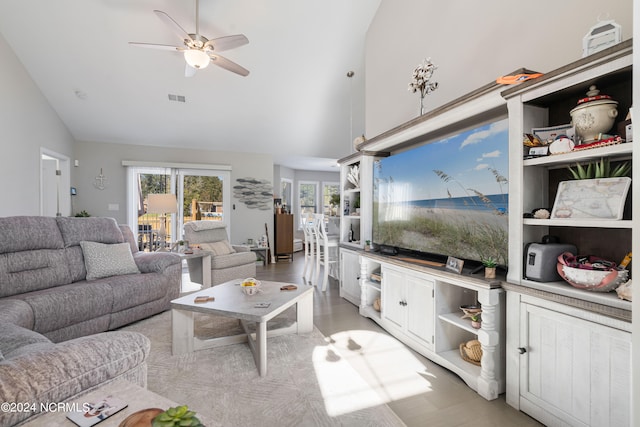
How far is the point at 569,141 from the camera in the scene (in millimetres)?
1564

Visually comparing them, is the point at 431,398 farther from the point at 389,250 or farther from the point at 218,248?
the point at 218,248

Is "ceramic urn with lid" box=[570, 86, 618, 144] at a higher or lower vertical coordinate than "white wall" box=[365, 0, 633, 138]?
lower

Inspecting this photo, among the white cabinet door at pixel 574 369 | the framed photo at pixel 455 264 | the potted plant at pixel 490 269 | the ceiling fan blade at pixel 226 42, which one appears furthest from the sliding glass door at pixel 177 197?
the white cabinet door at pixel 574 369

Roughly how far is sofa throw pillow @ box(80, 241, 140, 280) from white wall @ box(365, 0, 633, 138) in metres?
3.18

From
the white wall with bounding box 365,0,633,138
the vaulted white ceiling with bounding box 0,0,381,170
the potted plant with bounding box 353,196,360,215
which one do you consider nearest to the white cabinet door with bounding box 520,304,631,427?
the white wall with bounding box 365,0,633,138

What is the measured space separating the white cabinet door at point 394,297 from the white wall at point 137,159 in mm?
4391

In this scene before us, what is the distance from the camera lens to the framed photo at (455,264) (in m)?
2.11

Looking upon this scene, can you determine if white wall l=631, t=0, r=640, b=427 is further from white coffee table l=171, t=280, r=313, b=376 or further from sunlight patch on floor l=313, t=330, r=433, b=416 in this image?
white coffee table l=171, t=280, r=313, b=376

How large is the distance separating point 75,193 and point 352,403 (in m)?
6.24

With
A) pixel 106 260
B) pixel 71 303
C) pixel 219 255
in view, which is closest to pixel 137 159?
pixel 219 255

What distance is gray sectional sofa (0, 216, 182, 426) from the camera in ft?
3.43

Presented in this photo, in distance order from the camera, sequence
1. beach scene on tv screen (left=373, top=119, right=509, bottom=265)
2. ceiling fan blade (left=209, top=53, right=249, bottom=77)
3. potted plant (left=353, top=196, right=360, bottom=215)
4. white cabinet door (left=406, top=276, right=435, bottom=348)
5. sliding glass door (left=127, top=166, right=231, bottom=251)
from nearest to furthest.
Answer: beach scene on tv screen (left=373, top=119, right=509, bottom=265) → white cabinet door (left=406, top=276, right=435, bottom=348) → ceiling fan blade (left=209, top=53, right=249, bottom=77) → potted plant (left=353, top=196, right=360, bottom=215) → sliding glass door (left=127, top=166, right=231, bottom=251)

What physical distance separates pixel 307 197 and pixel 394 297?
6.93m

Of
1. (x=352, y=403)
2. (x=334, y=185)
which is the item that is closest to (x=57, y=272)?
(x=352, y=403)
